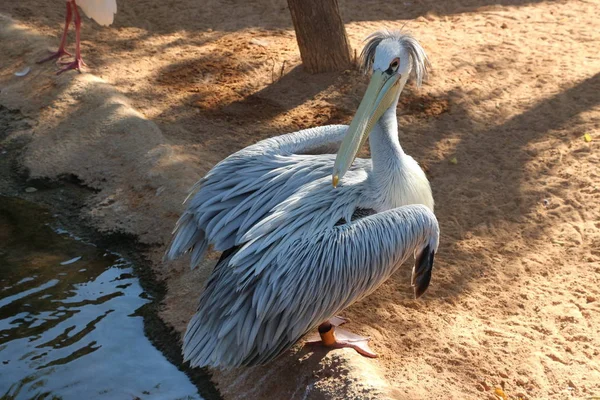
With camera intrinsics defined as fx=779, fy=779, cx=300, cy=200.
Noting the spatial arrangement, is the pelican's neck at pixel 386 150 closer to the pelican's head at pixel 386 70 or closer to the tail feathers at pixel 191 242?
the pelican's head at pixel 386 70

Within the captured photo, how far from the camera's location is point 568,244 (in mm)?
5398

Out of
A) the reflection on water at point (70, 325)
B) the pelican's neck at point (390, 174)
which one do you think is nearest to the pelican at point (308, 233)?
the pelican's neck at point (390, 174)

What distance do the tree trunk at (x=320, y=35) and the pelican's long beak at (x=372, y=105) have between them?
3.33 m

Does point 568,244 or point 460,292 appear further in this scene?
point 568,244

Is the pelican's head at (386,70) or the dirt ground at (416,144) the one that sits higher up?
the pelican's head at (386,70)

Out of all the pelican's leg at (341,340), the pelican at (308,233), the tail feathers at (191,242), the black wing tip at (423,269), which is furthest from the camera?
the tail feathers at (191,242)

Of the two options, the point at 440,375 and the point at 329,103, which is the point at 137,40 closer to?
the point at 329,103

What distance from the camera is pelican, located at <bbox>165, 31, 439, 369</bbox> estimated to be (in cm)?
394

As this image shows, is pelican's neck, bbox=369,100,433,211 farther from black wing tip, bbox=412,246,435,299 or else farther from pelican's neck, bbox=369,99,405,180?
black wing tip, bbox=412,246,435,299

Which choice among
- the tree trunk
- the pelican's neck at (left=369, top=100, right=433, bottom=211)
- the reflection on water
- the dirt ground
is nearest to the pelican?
the pelican's neck at (left=369, top=100, right=433, bottom=211)

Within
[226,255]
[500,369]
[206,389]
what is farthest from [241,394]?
[500,369]

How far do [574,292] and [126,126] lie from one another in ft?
12.0

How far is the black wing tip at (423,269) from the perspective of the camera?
418 cm

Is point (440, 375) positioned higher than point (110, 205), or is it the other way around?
point (110, 205)
